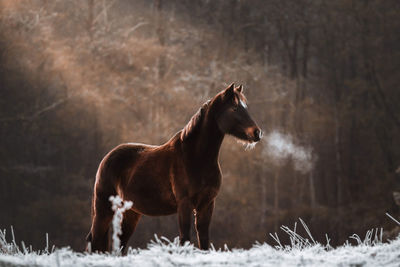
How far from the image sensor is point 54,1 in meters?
11.3

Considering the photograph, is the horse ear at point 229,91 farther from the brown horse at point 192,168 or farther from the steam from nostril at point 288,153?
the steam from nostril at point 288,153

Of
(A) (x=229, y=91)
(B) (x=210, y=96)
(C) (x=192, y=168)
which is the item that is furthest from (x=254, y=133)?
(B) (x=210, y=96)

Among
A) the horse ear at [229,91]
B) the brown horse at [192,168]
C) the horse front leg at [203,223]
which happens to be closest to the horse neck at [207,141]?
the brown horse at [192,168]

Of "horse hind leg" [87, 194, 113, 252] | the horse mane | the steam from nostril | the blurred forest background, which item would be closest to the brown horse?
the horse mane

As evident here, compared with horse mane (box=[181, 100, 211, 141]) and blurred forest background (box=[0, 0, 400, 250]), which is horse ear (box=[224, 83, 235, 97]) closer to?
horse mane (box=[181, 100, 211, 141])

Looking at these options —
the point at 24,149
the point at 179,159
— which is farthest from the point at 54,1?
the point at 179,159

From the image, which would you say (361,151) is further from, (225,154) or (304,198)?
(225,154)

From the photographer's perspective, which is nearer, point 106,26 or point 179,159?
point 179,159

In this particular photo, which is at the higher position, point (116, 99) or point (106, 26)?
point (106, 26)

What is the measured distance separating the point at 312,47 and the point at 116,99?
214 inches

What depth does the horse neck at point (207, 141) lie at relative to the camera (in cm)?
247

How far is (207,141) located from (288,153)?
9.50 m

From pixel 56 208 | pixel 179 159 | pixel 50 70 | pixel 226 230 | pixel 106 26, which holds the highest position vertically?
pixel 106 26

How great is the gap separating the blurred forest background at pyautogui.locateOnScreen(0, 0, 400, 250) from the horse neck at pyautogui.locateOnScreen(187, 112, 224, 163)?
26.7ft
